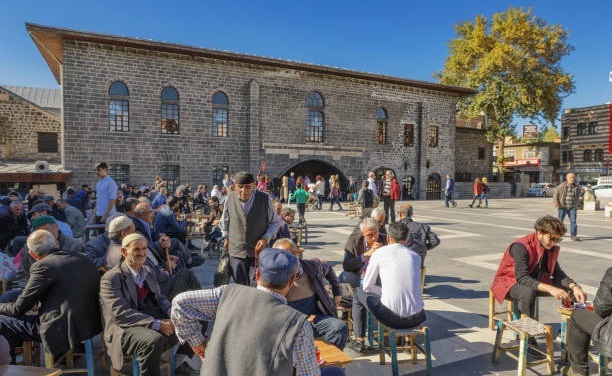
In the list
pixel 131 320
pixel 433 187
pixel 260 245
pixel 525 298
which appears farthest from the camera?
pixel 433 187

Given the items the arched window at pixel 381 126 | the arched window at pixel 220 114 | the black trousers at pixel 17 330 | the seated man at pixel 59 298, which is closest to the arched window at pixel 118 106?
the arched window at pixel 220 114

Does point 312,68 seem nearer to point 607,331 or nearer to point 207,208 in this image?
point 207,208

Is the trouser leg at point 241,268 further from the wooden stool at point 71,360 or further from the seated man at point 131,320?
the wooden stool at point 71,360

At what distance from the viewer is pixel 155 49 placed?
19.5m

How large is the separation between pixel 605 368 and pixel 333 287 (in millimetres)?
2477

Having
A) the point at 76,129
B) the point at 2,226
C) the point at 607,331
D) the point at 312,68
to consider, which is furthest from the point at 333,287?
the point at 312,68

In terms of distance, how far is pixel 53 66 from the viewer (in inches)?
956

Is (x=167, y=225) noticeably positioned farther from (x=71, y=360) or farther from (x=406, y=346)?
(x=406, y=346)

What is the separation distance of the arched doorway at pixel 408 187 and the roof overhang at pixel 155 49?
22.1 feet

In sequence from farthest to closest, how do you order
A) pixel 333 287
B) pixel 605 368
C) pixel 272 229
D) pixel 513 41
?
1. pixel 513 41
2. pixel 272 229
3. pixel 333 287
4. pixel 605 368

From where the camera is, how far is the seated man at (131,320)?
3.07 m

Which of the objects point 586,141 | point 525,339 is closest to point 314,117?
point 525,339

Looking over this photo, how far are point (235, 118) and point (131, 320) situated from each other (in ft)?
64.6

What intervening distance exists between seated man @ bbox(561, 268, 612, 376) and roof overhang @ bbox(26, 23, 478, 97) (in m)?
20.4
